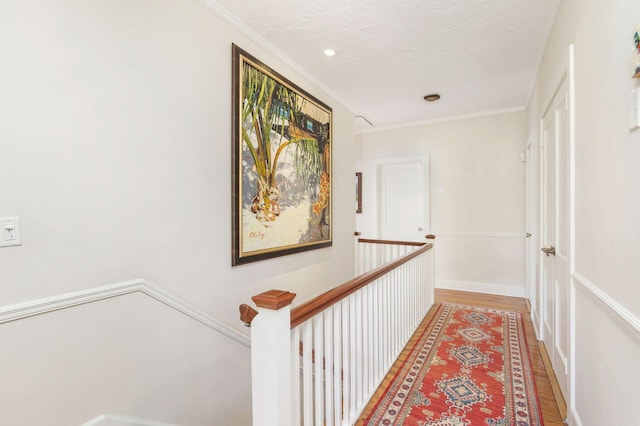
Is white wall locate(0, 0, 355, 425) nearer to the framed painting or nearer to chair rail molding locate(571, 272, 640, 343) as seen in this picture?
the framed painting

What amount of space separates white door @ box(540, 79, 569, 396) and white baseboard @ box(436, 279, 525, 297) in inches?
67.6

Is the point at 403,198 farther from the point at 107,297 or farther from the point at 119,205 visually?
the point at 107,297

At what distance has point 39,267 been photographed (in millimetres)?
1311

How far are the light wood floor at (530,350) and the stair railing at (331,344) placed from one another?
0.22 feet

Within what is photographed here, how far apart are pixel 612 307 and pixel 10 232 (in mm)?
2287

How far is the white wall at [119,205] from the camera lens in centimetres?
127

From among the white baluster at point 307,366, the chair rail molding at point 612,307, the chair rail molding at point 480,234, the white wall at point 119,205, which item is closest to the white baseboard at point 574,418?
the chair rail molding at point 612,307

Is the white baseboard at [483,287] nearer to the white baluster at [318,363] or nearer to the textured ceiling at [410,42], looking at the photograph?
the textured ceiling at [410,42]

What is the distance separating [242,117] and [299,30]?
83 cm

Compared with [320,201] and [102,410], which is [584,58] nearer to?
[320,201]

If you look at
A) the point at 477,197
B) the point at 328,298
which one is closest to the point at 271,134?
the point at 328,298

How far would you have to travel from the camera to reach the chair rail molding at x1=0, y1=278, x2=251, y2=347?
1.24 meters

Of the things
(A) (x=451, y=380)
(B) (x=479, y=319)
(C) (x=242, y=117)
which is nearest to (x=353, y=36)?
(C) (x=242, y=117)

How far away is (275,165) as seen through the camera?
2.70m
